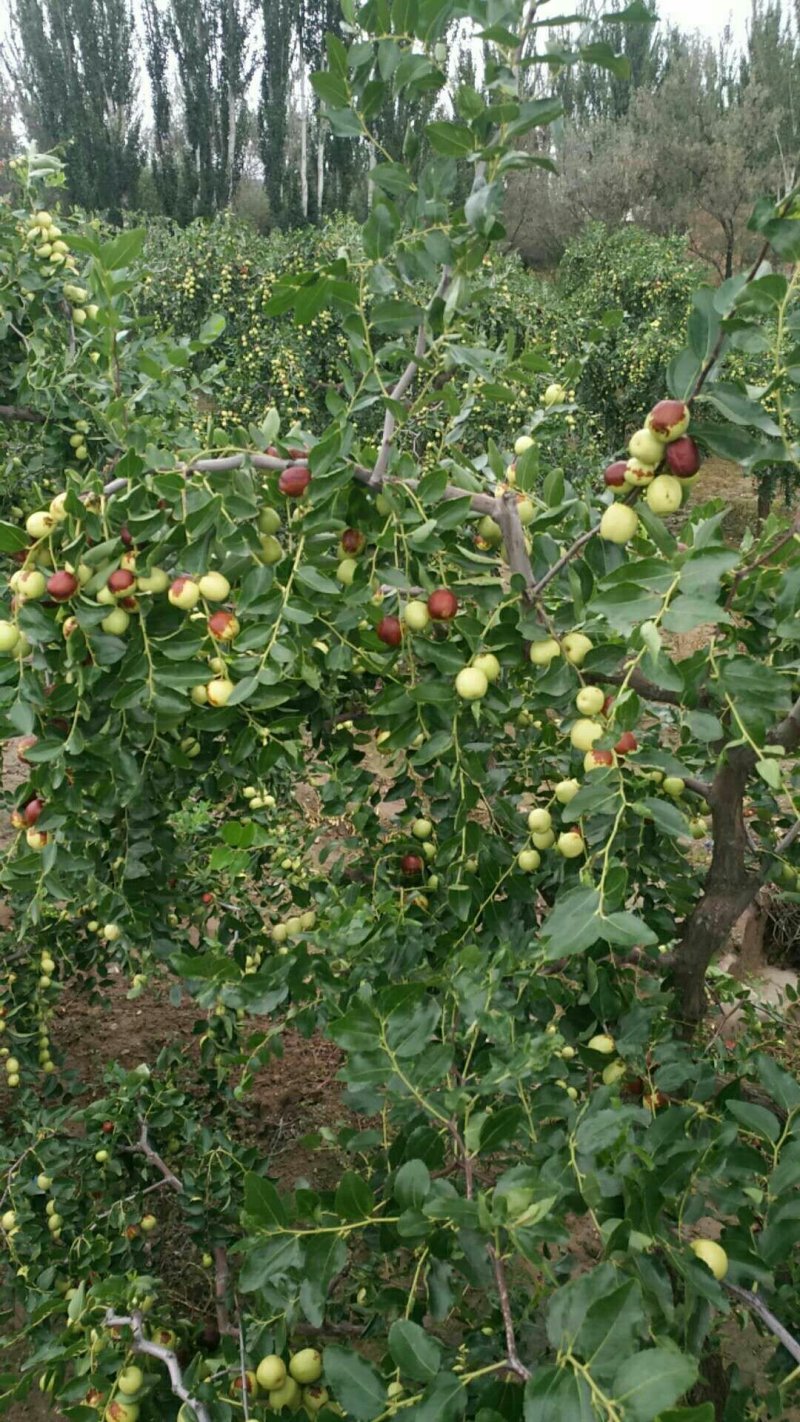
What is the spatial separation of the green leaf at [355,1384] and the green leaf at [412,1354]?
2.2 inches

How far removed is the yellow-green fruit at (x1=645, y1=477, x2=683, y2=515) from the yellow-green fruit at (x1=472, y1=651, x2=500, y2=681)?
27 centimetres

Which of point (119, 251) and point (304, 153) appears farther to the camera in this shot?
point (304, 153)

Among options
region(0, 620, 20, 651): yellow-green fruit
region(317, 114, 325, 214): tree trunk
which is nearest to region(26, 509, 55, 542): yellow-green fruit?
region(0, 620, 20, 651): yellow-green fruit

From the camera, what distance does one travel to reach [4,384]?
2.34 meters

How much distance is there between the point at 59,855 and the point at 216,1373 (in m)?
0.65

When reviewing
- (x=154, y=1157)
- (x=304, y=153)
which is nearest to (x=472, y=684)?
(x=154, y=1157)

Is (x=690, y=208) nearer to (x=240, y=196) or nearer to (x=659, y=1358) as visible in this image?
(x=240, y=196)

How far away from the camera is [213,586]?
3.58 ft

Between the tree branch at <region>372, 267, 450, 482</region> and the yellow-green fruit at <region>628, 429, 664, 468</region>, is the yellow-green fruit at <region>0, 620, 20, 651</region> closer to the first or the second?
the tree branch at <region>372, 267, 450, 482</region>

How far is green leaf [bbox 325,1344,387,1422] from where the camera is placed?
799 millimetres

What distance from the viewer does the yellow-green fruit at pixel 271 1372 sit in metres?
1.09

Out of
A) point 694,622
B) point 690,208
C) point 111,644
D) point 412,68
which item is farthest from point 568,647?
point 690,208

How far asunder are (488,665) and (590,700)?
131 millimetres

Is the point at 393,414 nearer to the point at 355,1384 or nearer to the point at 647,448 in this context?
the point at 647,448
